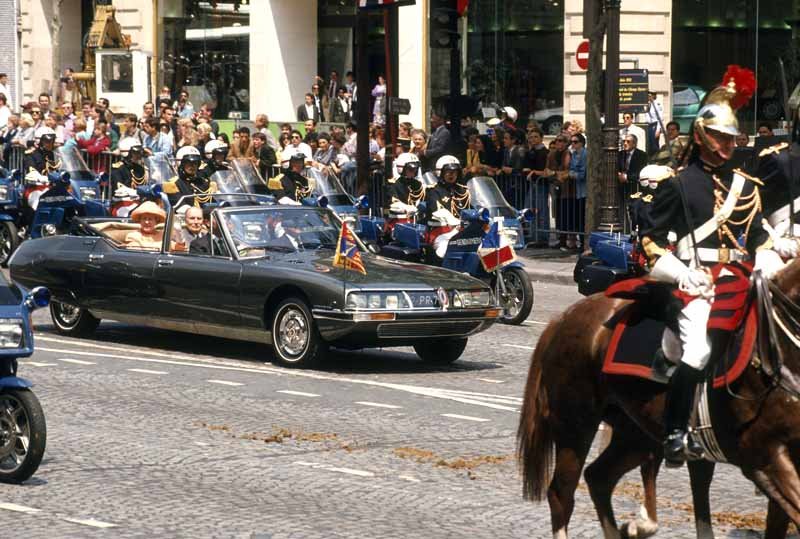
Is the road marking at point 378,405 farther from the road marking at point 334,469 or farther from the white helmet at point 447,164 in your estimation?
the white helmet at point 447,164

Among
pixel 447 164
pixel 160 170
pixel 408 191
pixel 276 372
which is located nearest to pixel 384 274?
pixel 276 372

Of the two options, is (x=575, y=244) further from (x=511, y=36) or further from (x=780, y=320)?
(x=780, y=320)

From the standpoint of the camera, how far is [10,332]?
31.9 ft

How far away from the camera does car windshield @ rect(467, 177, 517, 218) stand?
2053 cm

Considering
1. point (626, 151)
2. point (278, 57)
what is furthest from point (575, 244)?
point (278, 57)

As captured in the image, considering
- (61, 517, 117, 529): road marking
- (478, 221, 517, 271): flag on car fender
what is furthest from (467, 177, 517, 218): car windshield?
(61, 517, 117, 529): road marking

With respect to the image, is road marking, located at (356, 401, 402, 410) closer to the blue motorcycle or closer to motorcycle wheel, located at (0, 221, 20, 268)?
the blue motorcycle

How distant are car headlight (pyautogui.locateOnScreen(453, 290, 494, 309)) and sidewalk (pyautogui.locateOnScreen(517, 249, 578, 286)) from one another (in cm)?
843

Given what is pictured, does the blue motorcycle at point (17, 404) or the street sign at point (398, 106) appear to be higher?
the street sign at point (398, 106)

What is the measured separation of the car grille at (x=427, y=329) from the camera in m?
14.2

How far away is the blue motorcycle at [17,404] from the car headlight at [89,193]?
1559cm

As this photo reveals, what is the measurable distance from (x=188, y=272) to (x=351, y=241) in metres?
1.66

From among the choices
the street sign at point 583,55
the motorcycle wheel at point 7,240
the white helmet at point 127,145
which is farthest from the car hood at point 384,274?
the white helmet at point 127,145

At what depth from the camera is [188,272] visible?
15422mm
